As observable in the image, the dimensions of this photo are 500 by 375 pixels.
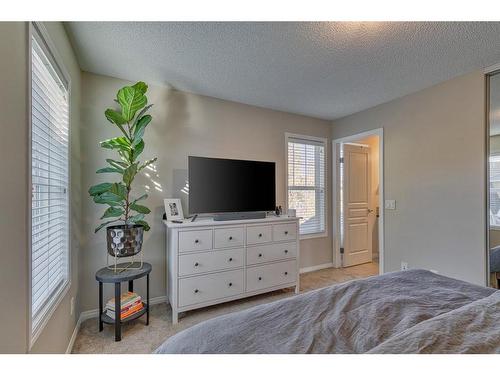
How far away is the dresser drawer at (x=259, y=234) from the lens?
8.87 feet

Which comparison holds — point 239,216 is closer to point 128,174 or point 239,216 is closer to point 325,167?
point 128,174

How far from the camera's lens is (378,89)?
9.27 feet

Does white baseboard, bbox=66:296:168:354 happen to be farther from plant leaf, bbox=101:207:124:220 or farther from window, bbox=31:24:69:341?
plant leaf, bbox=101:207:124:220

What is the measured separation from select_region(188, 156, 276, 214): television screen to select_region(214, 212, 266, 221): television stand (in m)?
0.05

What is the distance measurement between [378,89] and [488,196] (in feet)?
5.04

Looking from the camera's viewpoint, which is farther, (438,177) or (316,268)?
(316,268)

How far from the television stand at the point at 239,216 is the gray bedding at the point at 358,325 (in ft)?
5.07

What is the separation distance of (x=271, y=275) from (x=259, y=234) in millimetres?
521

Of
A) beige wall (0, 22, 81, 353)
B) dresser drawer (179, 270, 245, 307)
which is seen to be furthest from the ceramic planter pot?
beige wall (0, 22, 81, 353)

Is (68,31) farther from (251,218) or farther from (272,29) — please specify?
(251,218)

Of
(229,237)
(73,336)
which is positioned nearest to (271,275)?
(229,237)

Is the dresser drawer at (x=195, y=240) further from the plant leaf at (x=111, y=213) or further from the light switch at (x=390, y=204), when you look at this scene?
the light switch at (x=390, y=204)

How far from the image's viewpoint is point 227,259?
8.41 ft

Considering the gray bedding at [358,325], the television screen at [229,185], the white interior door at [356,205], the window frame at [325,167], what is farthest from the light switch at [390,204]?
the gray bedding at [358,325]
